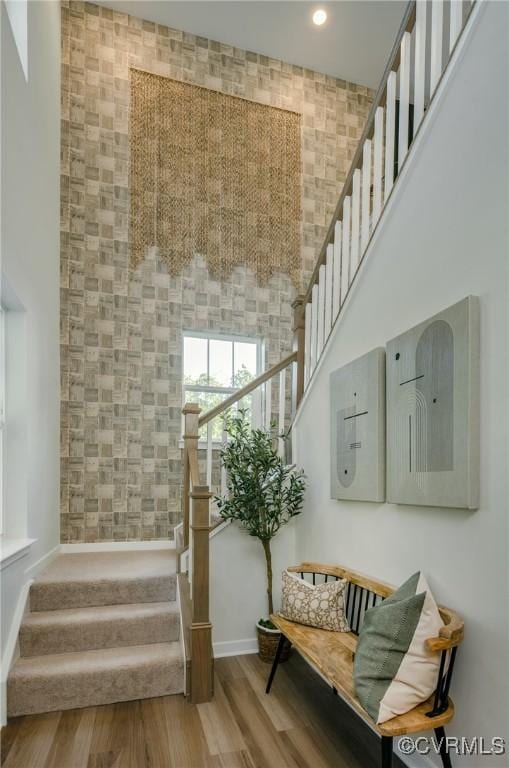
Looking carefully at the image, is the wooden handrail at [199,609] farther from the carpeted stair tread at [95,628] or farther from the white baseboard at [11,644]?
the white baseboard at [11,644]

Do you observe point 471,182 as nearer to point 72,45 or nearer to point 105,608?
point 105,608

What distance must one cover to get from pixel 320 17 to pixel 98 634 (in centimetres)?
579

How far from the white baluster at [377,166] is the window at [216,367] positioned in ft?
8.08

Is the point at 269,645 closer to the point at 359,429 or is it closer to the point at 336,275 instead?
the point at 359,429

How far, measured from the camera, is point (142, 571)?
3529 millimetres

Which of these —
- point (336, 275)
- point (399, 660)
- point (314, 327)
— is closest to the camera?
point (399, 660)

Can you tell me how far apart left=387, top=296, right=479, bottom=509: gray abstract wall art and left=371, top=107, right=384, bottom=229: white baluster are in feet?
2.73

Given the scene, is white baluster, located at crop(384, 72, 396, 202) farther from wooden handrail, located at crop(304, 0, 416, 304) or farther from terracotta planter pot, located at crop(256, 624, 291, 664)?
terracotta planter pot, located at crop(256, 624, 291, 664)

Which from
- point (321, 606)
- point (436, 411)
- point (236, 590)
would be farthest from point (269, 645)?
point (436, 411)

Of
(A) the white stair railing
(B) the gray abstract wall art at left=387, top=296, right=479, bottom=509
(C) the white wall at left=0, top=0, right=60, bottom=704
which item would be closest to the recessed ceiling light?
(A) the white stair railing

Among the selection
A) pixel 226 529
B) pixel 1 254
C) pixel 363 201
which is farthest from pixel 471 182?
pixel 226 529

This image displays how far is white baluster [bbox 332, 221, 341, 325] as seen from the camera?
320cm

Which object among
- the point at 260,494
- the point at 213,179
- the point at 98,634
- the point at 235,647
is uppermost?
the point at 213,179

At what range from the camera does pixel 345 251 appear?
3121 mm
